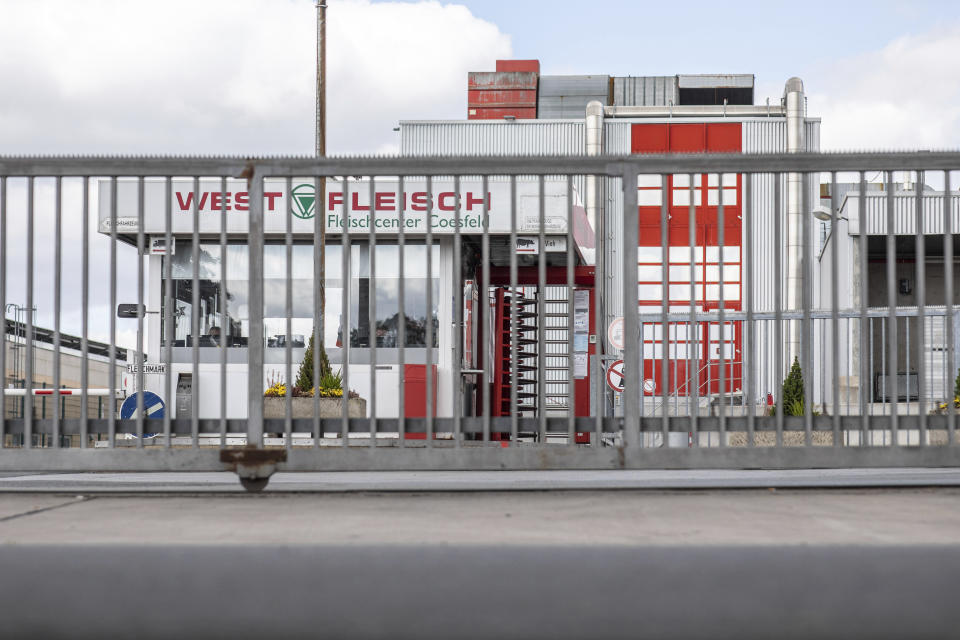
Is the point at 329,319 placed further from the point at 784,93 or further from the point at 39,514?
the point at 784,93

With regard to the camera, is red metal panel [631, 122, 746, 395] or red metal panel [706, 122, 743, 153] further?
red metal panel [706, 122, 743, 153]

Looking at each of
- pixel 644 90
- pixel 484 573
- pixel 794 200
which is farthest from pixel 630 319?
pixel 644 90

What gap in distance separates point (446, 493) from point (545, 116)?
4897 cm

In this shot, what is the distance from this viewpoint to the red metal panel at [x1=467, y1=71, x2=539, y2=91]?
52062 millimetres

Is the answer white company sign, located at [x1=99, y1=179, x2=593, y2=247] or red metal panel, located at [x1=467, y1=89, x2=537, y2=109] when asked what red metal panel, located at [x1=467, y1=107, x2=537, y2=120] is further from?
white company sign, located at [x1=99, y1=179, x2=593, y2=247]


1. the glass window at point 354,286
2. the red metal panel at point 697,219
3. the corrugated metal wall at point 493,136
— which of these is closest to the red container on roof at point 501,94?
the corrugated metal wall at point 493,136

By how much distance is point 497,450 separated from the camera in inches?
220

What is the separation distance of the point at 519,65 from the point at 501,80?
3500mm

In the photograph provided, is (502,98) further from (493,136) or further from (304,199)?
(304,199)

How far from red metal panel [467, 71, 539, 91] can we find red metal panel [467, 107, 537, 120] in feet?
3.43

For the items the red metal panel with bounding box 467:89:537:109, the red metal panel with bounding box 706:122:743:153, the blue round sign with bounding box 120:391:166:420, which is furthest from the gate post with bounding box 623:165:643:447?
the red metal panel with bounding box 467:89:537:109

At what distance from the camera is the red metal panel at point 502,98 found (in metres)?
52.1

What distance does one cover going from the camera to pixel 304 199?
15805 mm

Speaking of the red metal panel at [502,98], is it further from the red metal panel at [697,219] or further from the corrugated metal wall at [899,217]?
the corrugated metal wall at [899,217]
